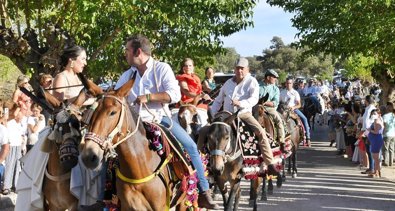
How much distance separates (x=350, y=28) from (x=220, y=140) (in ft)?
39.9

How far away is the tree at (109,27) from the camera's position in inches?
615

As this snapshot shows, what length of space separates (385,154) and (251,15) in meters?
6.23

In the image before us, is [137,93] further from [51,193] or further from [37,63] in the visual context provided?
[37,63]

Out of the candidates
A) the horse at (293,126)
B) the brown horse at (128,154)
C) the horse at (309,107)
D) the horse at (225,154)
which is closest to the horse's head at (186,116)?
the horse at (225,154)

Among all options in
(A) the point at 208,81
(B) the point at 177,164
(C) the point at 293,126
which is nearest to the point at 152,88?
(B) the point at 177,164

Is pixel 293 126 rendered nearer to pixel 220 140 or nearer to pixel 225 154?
pixel 225 154

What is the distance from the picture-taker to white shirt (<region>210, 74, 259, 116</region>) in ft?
35.1

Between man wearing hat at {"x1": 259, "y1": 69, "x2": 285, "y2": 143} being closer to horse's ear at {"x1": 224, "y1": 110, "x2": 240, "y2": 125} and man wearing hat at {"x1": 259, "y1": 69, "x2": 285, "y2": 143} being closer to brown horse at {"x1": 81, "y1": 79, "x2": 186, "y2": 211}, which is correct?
horse's ear at {"x1": 224, "y1": 110, "x2": 240, "y2": 125}

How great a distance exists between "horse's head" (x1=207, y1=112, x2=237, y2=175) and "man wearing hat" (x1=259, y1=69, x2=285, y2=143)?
324 centimetres

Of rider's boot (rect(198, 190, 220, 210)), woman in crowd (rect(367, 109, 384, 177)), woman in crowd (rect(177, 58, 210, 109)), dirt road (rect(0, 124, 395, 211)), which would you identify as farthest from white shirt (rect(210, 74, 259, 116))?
woman in crowd (rect(367, 109, 384, 177))

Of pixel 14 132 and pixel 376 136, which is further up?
pixel 376 136

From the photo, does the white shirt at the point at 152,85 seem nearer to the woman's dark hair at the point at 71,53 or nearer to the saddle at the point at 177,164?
the saddle at the point at 177,164

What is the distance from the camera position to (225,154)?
1051 cm

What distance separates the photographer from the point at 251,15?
21562 mm
